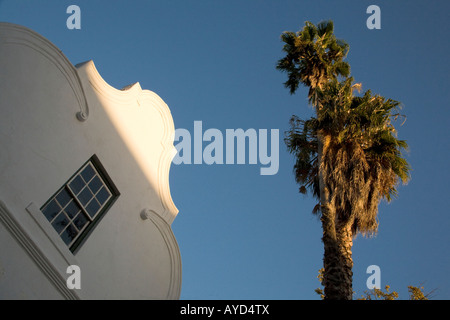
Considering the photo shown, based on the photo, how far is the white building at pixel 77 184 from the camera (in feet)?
22.0

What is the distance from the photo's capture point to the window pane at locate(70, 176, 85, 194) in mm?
8105

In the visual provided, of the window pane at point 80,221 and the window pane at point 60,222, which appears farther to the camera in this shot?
the window pane at point 80,221

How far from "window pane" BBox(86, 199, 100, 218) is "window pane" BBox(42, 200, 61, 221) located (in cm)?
80

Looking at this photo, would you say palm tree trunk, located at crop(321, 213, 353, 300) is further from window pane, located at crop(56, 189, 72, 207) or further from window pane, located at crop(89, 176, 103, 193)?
window pane, located at crop(56, 189, 72, 207)

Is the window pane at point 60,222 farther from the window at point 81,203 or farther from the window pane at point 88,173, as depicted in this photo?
the window pane at point 88,173

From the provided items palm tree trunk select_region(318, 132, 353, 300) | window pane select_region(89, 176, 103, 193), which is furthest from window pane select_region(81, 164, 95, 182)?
palm tree trunk select_region(318, 132, 353, 300)

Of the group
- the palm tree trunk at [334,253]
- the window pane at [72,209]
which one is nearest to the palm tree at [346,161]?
the palm tree trunk at [334,253]

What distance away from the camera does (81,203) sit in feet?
26.9

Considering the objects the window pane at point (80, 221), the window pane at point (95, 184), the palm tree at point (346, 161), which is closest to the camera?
the window pane at point (80, 221)

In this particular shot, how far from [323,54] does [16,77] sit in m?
10.2

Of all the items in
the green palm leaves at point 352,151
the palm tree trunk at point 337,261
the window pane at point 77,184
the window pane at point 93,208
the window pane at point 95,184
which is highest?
the green palm leaves at point 352,151

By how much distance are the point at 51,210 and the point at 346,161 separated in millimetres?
7626

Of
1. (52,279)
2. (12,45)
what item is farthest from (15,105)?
(52,279)

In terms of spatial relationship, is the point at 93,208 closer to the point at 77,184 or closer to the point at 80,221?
the point at 80,221
